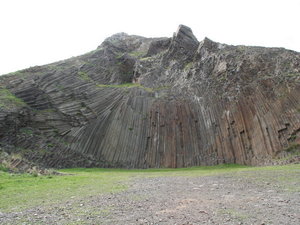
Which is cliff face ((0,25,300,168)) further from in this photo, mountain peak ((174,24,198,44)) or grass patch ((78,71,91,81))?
mountain peak ((174,24,198,44))

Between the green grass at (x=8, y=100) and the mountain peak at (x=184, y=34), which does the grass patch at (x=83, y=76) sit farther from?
the mountain peak at (x=184, y=34)

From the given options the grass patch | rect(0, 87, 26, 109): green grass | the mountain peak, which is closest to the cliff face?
rect(0, 87, 26, 109): green grass

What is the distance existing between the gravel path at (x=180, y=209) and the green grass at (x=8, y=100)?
21.6 m

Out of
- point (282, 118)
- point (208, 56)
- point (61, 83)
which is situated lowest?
point (282, 118)

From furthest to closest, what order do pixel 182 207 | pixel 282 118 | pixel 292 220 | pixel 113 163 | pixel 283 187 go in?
pixel 113 163 → pixel 282 118 → pixel 283 187 → pixel 182 207 → pixel 292 220

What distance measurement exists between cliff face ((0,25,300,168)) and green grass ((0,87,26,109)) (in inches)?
3.6

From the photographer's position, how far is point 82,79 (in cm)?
3288

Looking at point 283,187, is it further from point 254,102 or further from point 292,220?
point 254,102

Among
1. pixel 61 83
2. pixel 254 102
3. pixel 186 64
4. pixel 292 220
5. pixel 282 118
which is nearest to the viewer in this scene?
pixel 292 220

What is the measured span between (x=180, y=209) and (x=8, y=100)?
25349 mm

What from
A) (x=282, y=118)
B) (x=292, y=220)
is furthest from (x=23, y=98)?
(x=292, y=220)

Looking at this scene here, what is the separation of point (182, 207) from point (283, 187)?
13.4 feet

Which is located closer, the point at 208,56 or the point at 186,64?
the point at 208,56

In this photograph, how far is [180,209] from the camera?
6.96 metres
